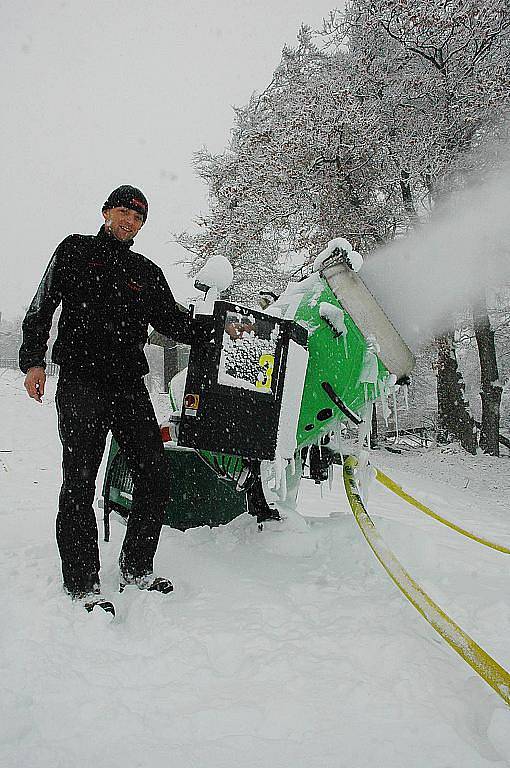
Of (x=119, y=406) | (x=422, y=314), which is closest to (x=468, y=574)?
(x=119, y=406)

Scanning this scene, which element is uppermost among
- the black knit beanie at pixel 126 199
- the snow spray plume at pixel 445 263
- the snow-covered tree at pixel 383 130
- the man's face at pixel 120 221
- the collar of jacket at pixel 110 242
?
the snow-covered tree at pixel 383 130

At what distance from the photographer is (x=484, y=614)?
231 cm

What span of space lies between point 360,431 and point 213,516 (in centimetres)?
101

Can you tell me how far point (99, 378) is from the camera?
8.27 ft

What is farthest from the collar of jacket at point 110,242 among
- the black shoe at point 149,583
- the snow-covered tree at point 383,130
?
the snow-covered tree at point 383,130

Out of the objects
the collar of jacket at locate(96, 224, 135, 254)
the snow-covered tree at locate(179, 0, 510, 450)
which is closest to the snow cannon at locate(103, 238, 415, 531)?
the collar of jacket at locate(96, 224, 135, 254)

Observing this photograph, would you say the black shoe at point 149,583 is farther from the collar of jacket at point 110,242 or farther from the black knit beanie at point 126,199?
the black knit beanie at point 126,199

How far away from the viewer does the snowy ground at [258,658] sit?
155cm

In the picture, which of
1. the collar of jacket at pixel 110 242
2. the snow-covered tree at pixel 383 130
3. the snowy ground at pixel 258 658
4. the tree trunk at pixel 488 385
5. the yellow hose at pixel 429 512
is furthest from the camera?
the tree trunk at pixel 488 385

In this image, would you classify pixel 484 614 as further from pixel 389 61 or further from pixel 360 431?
pixel 389 61

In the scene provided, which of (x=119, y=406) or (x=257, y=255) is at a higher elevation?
(x=257, y=255)

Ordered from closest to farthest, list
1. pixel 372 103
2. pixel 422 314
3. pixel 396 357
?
1. pixel 396 357
2. pixel 422 314
3. pixel 372 103

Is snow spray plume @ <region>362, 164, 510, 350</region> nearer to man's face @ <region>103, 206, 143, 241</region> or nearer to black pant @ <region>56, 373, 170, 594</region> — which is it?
man's face @ <region>103, 206, 143, 241</region>

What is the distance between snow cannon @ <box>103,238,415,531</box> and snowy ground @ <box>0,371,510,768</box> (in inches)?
9.8
